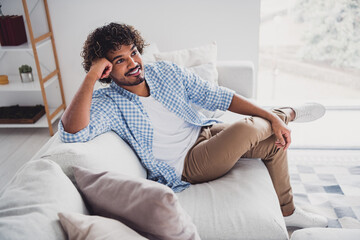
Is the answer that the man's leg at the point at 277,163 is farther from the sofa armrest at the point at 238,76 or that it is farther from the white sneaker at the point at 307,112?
the sofa armrest at the point at 238,76

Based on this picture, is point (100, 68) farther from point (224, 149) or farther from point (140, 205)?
point (140, 205)

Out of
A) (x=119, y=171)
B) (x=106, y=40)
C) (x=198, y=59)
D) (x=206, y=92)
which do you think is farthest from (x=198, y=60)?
(x=119, y=171)

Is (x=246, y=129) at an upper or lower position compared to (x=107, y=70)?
lower

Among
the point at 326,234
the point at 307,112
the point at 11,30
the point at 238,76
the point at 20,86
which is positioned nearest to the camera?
the point at 326,234

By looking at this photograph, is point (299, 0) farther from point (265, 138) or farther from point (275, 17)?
point (265, 138)

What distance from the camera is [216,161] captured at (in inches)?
53.4

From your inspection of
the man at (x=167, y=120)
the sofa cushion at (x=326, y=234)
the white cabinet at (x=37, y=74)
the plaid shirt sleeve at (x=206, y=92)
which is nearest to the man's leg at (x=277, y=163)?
the man at (x=167, y=120)

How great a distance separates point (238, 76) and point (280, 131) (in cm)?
77

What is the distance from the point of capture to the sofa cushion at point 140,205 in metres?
0.78

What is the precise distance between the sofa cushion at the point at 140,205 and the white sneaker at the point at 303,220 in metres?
0.81

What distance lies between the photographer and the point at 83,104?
1253mm

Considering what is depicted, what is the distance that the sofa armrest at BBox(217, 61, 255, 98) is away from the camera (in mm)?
2082

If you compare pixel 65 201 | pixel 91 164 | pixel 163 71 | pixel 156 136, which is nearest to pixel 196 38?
pixel 163 71

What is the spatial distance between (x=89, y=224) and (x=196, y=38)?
2.09 m
